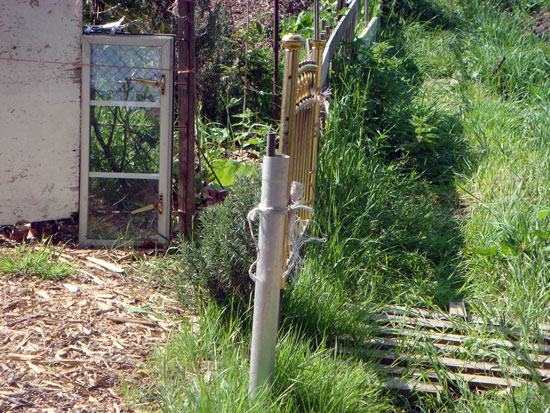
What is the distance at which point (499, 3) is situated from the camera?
10.2 metres

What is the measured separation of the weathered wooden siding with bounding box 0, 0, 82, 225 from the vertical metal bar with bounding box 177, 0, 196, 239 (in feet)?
2.55

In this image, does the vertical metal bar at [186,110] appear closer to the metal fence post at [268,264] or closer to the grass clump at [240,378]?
the grass clump at [240,378]

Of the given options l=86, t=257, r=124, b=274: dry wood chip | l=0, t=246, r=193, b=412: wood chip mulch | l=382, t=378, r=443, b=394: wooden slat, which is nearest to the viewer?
l=0, t=246, r=193, b=412: wood chip mulch

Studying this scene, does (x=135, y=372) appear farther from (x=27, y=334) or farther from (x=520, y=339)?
(x=520, y=339)

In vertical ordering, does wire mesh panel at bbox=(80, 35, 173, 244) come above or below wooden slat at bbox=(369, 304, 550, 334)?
above

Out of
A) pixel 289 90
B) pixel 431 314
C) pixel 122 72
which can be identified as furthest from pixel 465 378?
pixel 122 72

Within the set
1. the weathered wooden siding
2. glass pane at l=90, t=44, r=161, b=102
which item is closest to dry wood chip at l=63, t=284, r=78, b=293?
the weathered wooden siding

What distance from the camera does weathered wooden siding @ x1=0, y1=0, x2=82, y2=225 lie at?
4.20 m

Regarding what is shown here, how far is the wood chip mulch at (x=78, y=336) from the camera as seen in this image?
2729mm

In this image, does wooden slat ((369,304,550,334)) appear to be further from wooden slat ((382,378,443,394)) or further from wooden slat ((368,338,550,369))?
wooden slat ((382,378,443,394))

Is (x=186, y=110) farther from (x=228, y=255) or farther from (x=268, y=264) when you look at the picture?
(x=268, y=264)

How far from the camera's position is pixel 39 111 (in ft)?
14.1

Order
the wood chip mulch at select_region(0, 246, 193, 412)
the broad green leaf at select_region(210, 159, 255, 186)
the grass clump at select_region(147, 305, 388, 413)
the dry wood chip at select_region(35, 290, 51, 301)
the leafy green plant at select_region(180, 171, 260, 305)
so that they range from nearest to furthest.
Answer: the grass clump at select_region(147, 305, 388, 413), the wood chip mulch at select_region(0, 246, 193, 412), the leafy green plant at select_region(180, 171, 260, 305), the dry wood chip at select_region(35, 290, 51, 301), the broad green leaf at select_region(210, 159, 255, 186)

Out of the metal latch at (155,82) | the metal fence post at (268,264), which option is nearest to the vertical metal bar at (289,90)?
A: the metal fence post at (268,264)
